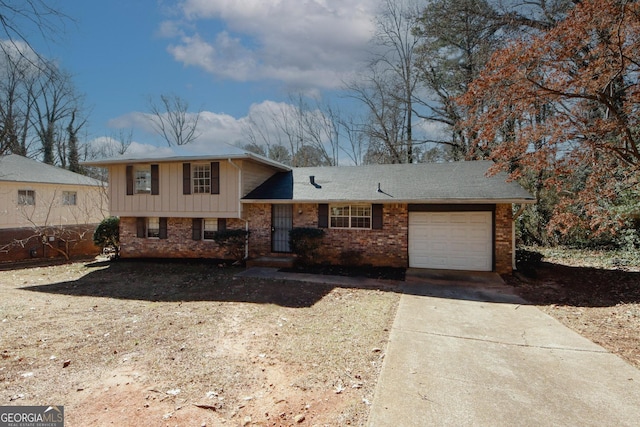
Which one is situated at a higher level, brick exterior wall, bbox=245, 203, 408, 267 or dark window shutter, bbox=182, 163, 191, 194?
dark window shutter, bbox=182, 163, 191, 194

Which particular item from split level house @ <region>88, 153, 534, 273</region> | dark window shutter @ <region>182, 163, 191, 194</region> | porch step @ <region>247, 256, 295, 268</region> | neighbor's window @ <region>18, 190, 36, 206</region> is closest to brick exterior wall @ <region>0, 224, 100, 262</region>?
neighbor's window @ <region>18, 190, 36, 206</region>

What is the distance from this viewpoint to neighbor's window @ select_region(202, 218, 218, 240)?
40.1 ft

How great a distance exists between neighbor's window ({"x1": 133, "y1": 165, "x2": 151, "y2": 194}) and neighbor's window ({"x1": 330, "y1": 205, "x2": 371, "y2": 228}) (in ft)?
23.3

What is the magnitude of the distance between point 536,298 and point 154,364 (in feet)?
25.6

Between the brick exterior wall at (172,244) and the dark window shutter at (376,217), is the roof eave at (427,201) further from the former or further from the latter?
the brick exterior wall at (172,244)

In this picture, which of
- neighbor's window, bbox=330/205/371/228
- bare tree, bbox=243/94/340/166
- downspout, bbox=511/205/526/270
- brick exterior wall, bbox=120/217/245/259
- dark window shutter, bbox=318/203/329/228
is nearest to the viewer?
downspout, bbox=511/205/526/270

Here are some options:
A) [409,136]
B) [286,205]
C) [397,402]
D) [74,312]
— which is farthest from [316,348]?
[409,136]

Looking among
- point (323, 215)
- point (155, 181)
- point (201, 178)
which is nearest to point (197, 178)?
point (201, 178)

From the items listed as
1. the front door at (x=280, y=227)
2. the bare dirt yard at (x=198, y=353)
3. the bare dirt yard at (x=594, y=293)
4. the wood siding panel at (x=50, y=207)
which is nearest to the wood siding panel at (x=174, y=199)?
the front door at (x=280, y=227)

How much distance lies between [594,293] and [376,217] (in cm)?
576

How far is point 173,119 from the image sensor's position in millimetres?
30359

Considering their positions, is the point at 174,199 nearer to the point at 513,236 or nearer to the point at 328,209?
the point at 328,209

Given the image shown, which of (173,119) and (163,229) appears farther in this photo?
(173,119)

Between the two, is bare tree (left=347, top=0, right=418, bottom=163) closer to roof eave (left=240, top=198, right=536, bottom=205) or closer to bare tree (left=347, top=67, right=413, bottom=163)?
bare tree (left=347, top=67, right=413, bottom=163)
